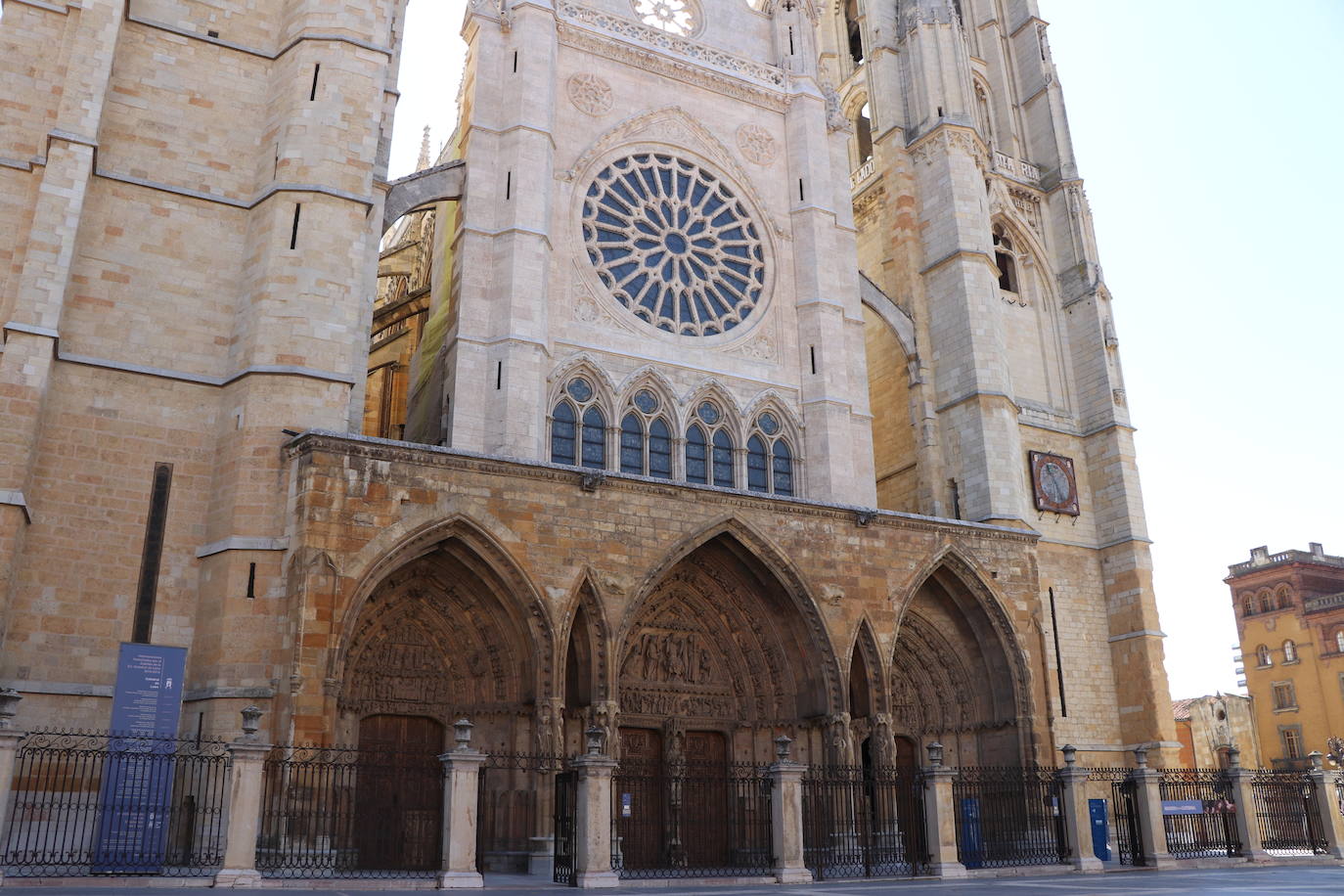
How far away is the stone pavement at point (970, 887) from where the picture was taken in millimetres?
9594

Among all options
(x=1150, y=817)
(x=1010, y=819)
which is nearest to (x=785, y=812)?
(x=1010, y=819)

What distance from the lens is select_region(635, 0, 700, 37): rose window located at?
21.3 metres

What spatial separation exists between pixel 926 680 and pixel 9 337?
14.0 meters

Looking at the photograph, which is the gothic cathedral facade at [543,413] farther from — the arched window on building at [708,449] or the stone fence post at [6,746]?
the stone fence post at [6,746]

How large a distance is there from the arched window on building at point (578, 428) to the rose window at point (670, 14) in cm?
807

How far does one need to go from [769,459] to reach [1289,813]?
10.1m

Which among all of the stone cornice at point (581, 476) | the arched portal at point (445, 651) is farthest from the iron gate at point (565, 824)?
the stone cornice at point (581, 476)

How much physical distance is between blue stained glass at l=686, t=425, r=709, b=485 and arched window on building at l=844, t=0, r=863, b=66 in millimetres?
14511

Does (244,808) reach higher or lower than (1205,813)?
higher

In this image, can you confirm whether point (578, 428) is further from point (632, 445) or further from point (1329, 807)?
point (1329, 807)

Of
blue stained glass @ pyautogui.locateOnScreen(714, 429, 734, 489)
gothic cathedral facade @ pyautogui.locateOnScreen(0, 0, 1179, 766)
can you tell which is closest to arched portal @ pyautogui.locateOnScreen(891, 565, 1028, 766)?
gothic cathedral facade @ pyautogui.locateOnScreen(0, 0, 1179, 766)

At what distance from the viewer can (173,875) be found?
34.2 ft

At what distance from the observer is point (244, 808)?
10.3m

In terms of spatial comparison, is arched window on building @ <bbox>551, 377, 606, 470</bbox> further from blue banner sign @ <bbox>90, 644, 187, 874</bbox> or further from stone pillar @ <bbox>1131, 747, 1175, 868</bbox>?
stone pillar @ <bbox>1131, 747, 1175, 868</bbox>
